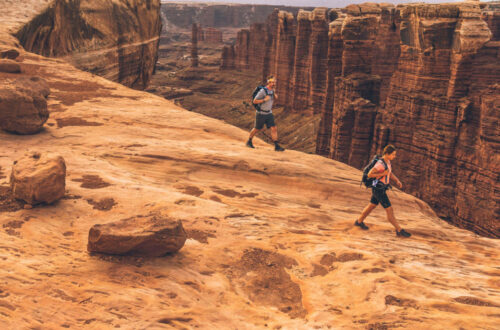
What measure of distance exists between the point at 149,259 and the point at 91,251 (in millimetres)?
684

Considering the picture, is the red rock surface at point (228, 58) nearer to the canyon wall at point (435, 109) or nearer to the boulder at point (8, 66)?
the canyon wall at point (435, 109)

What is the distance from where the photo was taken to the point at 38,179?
586 centimetres

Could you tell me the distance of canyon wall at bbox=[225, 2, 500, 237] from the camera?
2158 centimetres

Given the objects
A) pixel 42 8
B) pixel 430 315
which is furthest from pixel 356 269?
pixel 42 8

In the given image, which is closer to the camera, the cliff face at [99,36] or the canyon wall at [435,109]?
the cliff face at [99,36]

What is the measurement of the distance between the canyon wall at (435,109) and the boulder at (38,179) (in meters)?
20.0

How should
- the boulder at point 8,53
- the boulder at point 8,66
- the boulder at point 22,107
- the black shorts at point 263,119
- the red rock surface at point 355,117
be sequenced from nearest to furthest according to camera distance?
the boulder at point 22,107
the black shorts at point 263,119
the boulder at point 8,66
the boulder at point 8,53
the red rock surface at point 355,117

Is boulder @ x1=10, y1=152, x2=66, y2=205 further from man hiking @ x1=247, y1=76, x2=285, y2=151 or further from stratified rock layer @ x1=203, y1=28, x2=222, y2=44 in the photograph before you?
stratified rock layer @ x1=203, y1=28, x2=222, y2=44

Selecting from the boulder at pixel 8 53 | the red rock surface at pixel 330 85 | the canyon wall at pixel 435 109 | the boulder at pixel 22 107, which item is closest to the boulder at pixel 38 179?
the boulder at pixel 22 107

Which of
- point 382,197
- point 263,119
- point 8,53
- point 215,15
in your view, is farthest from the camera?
point 215,15

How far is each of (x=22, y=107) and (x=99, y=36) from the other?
15010 millimetres

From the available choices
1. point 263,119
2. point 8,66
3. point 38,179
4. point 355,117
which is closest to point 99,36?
point 8,66

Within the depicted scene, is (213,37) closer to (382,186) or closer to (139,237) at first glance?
(382,186)

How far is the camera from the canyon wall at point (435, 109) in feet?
70.8
